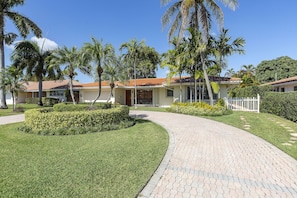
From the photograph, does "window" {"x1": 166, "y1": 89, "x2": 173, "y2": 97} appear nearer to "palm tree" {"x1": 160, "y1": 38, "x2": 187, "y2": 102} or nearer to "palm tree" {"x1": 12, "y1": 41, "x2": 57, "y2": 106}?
"palm tree" {"x1": 160, "y1": 38, "x2": 187, "y2": 102}

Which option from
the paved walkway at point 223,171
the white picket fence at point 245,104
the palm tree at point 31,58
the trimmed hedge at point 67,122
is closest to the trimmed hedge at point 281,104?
the white picket fence at point 245,104

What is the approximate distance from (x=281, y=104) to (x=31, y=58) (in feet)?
94.3

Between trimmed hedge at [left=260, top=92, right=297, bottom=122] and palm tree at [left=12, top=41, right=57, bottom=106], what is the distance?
25.1 metres

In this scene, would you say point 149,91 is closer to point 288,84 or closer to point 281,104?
point 281,104

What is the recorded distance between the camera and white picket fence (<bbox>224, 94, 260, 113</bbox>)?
589 inches

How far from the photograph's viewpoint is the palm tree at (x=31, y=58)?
71.3 ft

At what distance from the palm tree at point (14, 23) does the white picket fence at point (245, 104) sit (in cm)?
2444

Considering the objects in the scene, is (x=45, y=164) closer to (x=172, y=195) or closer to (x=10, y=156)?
(x=10, y=156)

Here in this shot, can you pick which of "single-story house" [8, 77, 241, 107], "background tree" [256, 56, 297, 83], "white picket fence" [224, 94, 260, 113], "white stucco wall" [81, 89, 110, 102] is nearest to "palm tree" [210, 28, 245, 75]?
"single-story house" [8, 77, 241, 107]

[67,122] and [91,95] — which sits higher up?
[91,95]

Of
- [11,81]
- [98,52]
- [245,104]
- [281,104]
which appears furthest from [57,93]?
[281,104]

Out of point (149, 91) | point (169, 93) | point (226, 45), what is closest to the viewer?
point (226, 45)

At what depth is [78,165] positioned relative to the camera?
4215mm

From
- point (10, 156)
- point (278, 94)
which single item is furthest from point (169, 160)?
point (278, 94)
